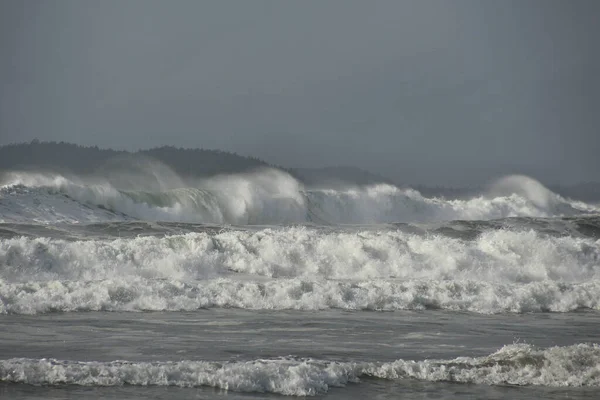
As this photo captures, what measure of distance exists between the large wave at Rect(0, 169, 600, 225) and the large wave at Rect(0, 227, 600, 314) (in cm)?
854

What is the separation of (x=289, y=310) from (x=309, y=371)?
5.94 metres

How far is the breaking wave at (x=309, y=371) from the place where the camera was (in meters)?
8.39

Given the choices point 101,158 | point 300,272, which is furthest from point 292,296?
point 101,158

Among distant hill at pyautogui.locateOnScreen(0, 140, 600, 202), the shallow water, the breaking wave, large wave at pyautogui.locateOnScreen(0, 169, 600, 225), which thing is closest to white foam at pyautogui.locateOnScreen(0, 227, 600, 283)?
the shallow water

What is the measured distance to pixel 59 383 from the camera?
8.26 metres

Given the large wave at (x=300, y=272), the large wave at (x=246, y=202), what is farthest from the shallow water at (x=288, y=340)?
the large wave at (x=246, y=202)

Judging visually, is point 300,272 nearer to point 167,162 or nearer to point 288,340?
point 288,340

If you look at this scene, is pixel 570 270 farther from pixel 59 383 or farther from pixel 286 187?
pixel 286 187

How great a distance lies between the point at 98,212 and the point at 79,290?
1777 centimetres

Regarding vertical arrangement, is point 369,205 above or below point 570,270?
above

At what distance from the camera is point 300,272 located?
1961 cm

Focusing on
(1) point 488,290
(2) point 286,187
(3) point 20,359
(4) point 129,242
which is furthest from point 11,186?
(3) point 20,359

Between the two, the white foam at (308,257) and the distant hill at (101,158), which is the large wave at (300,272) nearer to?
the white foam at (308,257)

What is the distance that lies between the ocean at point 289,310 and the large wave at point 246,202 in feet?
1.06
